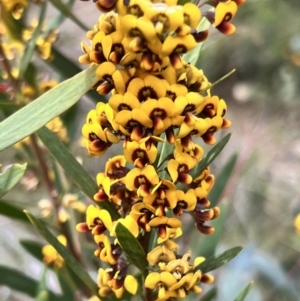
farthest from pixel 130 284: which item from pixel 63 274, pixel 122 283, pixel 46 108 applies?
pixel 63 274

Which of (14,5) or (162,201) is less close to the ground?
(14,5)

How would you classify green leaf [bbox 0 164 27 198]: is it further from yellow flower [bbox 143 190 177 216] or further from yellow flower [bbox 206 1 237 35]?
yellow flower [bbox 206 1 237 35]

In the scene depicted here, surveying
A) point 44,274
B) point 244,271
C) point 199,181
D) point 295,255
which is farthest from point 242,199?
point 199,181

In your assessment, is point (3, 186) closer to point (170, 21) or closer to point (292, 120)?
point (170, 21)

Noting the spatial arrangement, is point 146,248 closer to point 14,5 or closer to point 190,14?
point 190,14

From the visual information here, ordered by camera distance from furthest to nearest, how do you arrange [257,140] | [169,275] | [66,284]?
[257,140], [66,284], [169,275]

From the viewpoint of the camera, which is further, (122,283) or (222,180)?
(222,180)
